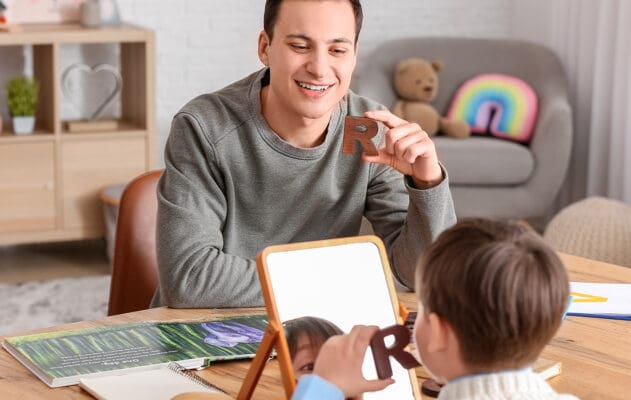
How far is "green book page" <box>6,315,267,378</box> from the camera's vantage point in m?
1.40

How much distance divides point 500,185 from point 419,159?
2.93 meters

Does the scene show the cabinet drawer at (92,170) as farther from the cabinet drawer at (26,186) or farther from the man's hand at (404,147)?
the man's hand at (404,147)

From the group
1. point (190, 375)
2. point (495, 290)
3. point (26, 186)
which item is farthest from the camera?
point (26, 186)

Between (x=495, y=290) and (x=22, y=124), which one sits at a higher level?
(x=495, y=290)

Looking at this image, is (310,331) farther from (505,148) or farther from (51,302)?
(505,148)

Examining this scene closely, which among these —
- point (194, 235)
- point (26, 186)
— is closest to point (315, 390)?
point (194, 235)

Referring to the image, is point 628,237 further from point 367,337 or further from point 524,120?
point 367,337

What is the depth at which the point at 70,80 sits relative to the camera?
453cm

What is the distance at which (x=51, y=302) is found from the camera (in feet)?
12.6

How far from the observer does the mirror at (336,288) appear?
1.21m

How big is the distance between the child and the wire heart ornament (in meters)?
3.61

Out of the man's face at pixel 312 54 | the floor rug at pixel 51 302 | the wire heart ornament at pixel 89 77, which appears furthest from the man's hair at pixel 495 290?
the wire heart ornament at pixel 89 77

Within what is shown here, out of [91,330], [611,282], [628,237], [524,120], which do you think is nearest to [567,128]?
[524,120]

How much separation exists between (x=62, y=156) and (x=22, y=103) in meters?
0.25
